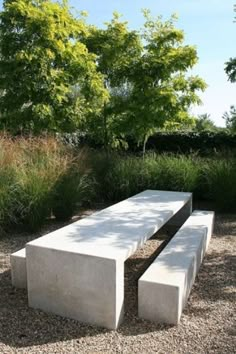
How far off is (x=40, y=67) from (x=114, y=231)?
469 cm

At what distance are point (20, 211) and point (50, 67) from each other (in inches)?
136

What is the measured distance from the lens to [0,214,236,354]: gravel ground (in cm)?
222

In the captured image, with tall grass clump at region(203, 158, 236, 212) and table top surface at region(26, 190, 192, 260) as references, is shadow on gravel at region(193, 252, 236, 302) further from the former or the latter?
tall grass clump at region(203, 158, 236, 212)

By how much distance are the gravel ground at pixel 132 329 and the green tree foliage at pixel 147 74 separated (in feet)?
16.6

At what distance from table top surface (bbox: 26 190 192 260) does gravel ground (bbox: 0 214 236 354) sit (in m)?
0.51

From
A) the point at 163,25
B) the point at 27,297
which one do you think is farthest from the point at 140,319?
the point at 163,25

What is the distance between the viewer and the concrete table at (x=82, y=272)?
2.38 m

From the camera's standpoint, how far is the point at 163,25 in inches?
321

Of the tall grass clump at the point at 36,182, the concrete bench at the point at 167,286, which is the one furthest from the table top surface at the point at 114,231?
the tall grass clump at the point at 36,182

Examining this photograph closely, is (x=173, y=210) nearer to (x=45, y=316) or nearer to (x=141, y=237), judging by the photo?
(x=141, y=237)

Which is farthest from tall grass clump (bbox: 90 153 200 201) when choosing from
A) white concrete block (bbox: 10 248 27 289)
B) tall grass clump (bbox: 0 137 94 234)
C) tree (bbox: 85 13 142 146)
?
white concrete block (bbox: 10 248 27 289)

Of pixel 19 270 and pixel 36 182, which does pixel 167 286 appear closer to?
pixel 19 270

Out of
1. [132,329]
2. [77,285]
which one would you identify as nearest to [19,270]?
[77,285]

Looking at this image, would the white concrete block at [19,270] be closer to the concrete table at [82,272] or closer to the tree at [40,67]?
the concrete table at [82,272]
